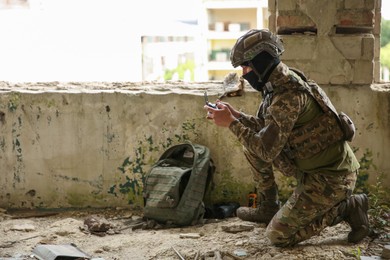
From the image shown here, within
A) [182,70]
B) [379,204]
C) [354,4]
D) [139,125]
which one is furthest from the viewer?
[182,70]

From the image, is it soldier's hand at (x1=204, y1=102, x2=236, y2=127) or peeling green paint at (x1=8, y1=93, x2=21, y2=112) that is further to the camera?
peeling green paint at (x1=8, y1=93, x2=21, y2=112)

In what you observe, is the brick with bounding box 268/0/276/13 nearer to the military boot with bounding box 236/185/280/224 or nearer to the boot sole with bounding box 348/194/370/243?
the military boot with bounding box 236/185/280/224

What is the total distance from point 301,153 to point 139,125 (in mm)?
1203

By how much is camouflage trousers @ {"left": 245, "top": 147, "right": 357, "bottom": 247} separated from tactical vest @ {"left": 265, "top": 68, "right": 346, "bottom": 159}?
149mm

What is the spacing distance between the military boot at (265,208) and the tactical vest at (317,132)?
18.6 inches

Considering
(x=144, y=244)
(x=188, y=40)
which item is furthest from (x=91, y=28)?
(x=144, y=244)

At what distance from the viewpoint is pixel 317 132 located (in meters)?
2.96

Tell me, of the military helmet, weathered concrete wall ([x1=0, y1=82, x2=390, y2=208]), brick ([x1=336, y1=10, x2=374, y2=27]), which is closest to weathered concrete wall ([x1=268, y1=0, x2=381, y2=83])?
brick ([x1=336, y1=10, x2=374, y2=27])

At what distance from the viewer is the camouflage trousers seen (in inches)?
118

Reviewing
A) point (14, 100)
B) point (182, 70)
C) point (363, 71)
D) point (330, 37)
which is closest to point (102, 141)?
point (14, 100)

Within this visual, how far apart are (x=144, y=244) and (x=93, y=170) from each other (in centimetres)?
80

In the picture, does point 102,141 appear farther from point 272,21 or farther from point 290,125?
point 290,125

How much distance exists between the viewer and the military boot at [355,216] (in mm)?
3096

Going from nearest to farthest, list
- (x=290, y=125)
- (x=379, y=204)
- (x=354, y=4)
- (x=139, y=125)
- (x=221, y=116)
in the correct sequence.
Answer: (x=290, y=125) → (x=221, y=116) → (x=354, y=4) → (x=379, y=204) → (x=139, y=125)
